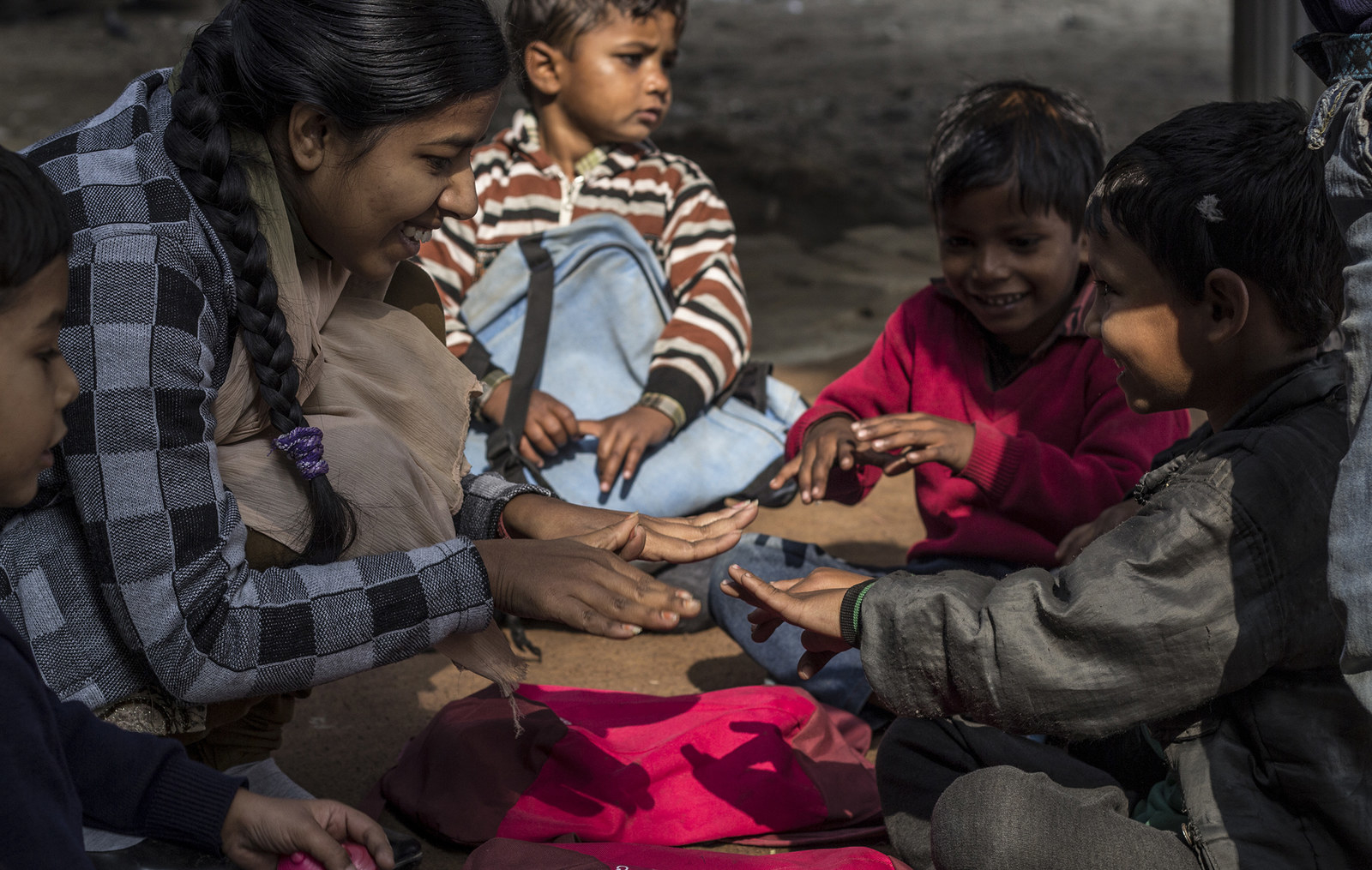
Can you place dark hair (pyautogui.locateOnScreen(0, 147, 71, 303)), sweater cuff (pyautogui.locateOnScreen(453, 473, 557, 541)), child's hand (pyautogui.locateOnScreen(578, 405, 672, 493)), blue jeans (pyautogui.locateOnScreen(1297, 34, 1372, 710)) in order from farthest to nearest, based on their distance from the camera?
child's hand (pyautogui.locateOnScreen(578, 405, 672, 493))
sweater cuff (pyautogui.locateOnScreen(453, 473, 557, 541))
dark hair (pyautogui.locateOnScreen(0, 147, 71, 303))
blue jeans (pyautogui.locateOnScreen(1297, 34, 1372, 710))

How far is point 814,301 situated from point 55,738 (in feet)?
18.2

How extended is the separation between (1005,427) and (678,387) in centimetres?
98

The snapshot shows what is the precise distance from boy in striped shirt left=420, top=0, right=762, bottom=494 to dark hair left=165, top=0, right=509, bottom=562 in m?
1.53

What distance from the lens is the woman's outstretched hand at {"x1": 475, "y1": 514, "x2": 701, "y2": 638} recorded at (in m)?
1.84

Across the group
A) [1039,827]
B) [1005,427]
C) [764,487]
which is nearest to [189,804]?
[1039,827]

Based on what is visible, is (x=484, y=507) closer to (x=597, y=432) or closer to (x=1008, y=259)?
(x=597, y=432)

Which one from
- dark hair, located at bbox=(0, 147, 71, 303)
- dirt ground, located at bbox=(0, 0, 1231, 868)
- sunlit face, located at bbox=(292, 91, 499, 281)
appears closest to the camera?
dark hair, located at bbox=(0, 147, 71, 303)

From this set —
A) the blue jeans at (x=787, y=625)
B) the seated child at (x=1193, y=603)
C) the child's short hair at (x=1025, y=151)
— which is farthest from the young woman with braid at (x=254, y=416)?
the child's short hair at (x=1025, y=151)

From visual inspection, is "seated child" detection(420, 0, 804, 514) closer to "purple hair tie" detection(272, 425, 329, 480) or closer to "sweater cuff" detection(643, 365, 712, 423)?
"sweater cuff" detection(643, 365, 712, 423)

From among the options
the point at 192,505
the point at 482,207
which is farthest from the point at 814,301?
the point at 192,505

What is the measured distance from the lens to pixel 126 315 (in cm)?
174

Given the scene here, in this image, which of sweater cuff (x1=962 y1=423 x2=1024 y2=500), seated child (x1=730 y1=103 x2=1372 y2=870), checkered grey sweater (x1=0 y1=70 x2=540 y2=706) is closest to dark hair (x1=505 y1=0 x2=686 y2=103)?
sweater cuff (x1=962 y1=423 x2=1024 y2=500)

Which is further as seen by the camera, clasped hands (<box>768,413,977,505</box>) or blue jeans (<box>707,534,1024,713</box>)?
blue jeans (<box>707,534,1024,713</box>)

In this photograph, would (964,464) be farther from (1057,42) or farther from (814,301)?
(1057,42)
